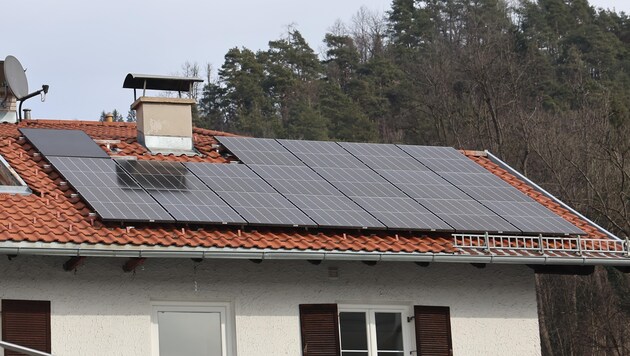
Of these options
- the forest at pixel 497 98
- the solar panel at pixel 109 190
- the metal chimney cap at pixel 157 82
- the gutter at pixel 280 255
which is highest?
the forest at pixel 497 98

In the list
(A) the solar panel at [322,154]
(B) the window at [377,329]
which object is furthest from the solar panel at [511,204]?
(B) the window at [377,329]

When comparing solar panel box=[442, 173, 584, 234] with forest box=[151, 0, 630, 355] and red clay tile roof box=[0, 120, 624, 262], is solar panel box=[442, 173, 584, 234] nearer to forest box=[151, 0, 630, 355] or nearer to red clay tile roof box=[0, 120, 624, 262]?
red clay tile roof box=[0, 120, 624, 262]

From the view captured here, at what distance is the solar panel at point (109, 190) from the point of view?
18656mm

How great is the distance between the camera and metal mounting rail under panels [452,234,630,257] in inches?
795

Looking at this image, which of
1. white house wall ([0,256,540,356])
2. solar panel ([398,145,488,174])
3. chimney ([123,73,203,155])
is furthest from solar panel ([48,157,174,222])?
solar panel ([398,145,488,174])

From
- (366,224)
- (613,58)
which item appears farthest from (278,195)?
(613,58)

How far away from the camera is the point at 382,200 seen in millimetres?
21172

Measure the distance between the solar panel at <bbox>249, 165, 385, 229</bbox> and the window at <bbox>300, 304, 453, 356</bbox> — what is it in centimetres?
117

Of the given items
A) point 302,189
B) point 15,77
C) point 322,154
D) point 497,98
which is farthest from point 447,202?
point 497,98

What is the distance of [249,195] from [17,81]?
A: 22.7 feet

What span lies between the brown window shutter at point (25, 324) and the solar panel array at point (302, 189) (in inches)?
59.9

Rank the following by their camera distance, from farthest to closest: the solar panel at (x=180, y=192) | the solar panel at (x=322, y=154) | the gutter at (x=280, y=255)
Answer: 1. the solar panel at (x=322, y=154)
2. the solar panel at (x=180, y=192)
3. the gutter at (x=280, y=255)

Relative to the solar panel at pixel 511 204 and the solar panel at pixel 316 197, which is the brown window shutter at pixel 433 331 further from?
the solar panel at pixel 511 204

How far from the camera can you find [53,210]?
61.3 feet
